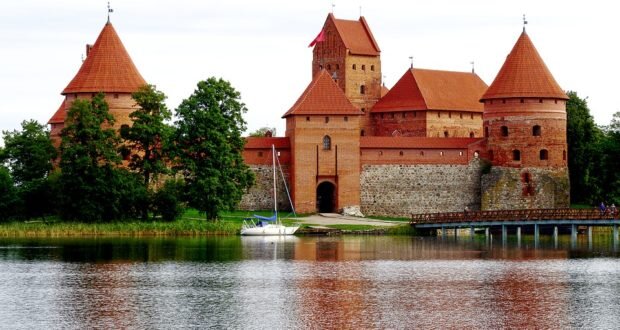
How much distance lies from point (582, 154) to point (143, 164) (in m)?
21.9

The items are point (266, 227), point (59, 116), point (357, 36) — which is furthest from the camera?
point (357, 36)

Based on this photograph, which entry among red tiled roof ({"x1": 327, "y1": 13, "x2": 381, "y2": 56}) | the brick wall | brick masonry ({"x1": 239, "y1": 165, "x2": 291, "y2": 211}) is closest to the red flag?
red tiled roof ({"x1": 327, "y1": 13, "x2": 381, "y2": 56})

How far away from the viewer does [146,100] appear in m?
49.8

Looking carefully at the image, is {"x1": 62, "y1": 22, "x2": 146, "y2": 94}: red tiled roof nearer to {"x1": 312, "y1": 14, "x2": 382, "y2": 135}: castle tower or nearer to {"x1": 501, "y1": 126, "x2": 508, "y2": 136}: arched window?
{"x1": 312, "y1": 14, "x2": 382, "y2": 135}: castle tower

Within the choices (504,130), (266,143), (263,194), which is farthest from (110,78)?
(504,130)

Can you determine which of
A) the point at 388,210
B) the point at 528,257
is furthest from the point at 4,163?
the point at 528,257

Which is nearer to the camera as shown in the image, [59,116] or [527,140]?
[527,140]

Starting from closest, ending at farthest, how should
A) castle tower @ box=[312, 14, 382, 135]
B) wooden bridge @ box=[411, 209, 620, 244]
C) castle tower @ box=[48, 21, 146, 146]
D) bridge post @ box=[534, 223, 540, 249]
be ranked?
wooden bridge @ box=[411, 209, 620, 244] → bridge post @ box=[534, 223, 540, 249] → castle tower @ box=[48, 21, 146, 146] → castle tower @ box=[312, 14, 382, 135]

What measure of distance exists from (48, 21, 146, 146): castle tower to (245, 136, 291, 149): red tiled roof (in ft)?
17.0

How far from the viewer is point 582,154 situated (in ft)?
198

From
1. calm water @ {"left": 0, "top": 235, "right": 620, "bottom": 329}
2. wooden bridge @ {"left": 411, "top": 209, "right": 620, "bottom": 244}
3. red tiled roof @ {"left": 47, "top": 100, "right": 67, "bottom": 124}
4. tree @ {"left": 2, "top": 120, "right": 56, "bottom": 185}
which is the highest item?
red tiled roof @ {"left": 47, "top": 100, "right": 67, "bottom": 124}

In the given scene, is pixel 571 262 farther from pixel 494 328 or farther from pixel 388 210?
pixel 388 210

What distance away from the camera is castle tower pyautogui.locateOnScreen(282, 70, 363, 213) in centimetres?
5497

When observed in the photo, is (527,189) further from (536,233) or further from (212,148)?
(212,148)
